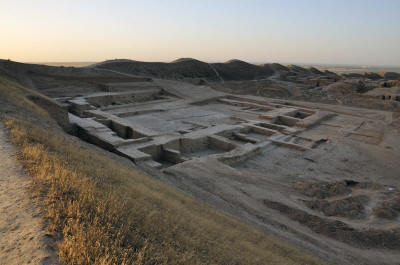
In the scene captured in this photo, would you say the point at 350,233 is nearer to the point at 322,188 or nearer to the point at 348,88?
the point at 322,188

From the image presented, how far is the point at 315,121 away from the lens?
13914mm

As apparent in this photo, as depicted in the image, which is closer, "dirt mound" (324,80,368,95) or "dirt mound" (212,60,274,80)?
"dirt mound" (324,80,368,95)

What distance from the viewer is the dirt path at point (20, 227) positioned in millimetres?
2008

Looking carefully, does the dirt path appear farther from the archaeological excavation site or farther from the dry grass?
the archaeological excavation site

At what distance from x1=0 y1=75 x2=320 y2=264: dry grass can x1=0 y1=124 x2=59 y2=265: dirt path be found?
0.10 m

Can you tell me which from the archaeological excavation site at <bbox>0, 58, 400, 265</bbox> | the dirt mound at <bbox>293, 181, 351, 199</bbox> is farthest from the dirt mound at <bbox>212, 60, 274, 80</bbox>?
the dirt mound at <bbox>293, 181, 351, 199</bbox>

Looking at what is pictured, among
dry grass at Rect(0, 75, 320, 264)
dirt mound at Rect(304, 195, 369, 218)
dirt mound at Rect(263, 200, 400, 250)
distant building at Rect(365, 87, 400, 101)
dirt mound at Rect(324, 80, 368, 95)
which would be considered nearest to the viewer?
dry grass at Rect(0, 75, 320, 264)

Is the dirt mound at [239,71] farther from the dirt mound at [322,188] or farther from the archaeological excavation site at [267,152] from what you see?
the dirt mound at [322,188]

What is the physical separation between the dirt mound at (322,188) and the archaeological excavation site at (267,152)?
0.09 ft

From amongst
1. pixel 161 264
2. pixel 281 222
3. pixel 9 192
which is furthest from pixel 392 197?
pixel 9 192

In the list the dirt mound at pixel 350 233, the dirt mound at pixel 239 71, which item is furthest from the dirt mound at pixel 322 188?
the dirt mound at pixel 239 71

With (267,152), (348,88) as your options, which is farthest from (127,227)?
(348,88)

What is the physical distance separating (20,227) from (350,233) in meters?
5.93

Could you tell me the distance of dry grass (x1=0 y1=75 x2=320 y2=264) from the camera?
2123 mm
